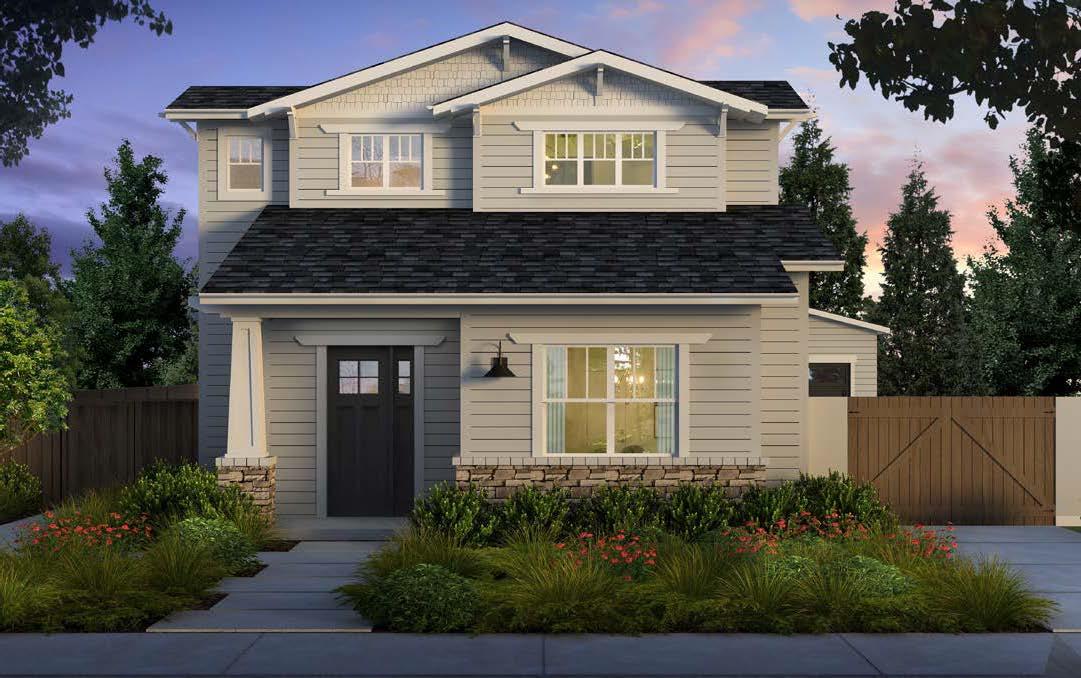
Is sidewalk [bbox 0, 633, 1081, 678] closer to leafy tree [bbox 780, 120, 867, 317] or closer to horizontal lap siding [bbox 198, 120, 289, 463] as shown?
horizontal lap siding [bbox 198, 120, 289, 463]

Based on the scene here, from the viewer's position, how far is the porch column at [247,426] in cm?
1427

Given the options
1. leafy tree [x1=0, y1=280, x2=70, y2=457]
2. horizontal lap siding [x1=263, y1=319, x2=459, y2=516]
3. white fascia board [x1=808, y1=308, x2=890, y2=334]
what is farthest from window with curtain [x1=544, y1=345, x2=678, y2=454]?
white fascia board [x1=808, y1=308, x2=890, y2=334]

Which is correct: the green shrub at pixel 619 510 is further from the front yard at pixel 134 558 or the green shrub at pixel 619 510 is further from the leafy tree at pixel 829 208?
the leafy tree at pixel 829 208

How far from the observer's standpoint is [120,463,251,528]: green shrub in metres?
13.3

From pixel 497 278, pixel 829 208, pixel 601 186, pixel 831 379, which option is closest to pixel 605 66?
pixel 601 186

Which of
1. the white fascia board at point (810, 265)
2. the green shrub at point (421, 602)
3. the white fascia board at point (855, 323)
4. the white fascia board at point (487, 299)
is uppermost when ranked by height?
the white fascia board at point (810, 265)

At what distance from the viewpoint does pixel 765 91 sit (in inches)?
675

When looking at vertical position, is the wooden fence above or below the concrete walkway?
above

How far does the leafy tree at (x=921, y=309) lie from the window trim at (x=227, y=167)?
774 inches

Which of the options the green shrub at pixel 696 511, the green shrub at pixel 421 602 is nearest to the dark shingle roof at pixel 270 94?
the green shrub at pixel 696 511

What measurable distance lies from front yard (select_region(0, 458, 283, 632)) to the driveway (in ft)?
25.1

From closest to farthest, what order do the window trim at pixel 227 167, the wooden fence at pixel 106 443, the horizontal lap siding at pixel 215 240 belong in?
1. the horizontal lap siding at pixel 215 240
2. the window trim at pixel 227 167
3. the wooden fence at pixel 106 443

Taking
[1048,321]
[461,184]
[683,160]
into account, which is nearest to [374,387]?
[461,184]

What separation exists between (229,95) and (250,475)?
6497mm
